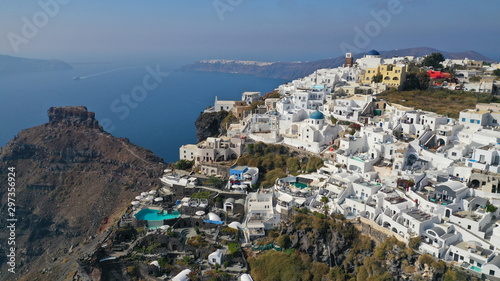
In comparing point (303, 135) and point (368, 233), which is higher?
point (303, 135)

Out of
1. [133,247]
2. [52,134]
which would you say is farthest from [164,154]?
[133,247]

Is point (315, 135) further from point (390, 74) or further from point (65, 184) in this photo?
point (65, 184)

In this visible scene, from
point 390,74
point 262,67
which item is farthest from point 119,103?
point 262,67

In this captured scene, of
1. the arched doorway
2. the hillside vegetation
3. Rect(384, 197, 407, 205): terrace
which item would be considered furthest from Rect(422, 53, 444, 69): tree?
the hillside vegetation

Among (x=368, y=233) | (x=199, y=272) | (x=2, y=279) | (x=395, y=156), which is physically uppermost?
(x=395, y=156)

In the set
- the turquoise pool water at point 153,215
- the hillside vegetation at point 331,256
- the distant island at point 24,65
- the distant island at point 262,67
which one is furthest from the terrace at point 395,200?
the distant island at point 262,67

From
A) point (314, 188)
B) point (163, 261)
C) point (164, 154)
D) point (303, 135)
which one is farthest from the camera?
point (164, 154)

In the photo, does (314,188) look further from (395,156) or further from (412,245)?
(412,245)
